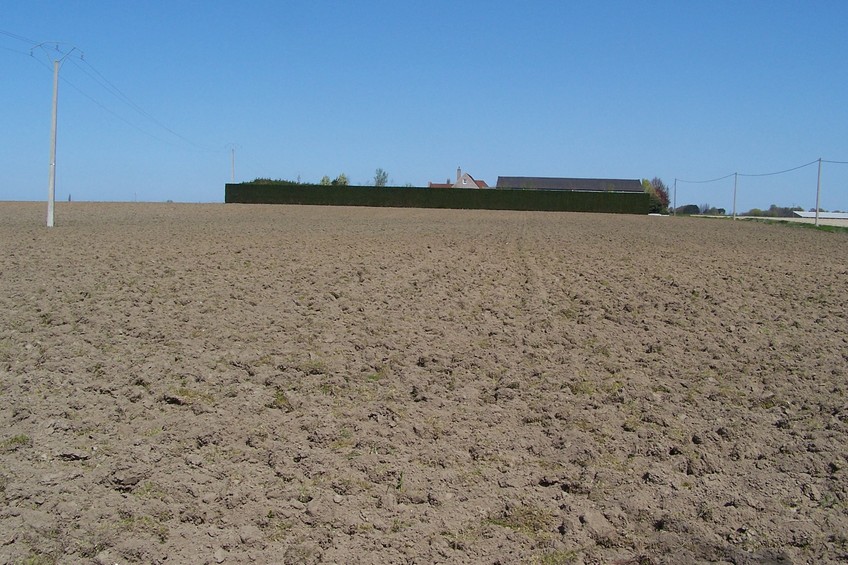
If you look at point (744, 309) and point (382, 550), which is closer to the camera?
point (382, 550)

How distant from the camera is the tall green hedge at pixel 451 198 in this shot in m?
62.7

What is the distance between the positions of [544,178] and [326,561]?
112341 mm

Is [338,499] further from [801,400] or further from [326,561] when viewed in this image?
[801,400]

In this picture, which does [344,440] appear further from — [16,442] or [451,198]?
[451,198]

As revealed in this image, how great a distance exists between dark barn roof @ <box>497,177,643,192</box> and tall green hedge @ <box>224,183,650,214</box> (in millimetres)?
46229

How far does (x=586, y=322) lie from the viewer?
10.1m

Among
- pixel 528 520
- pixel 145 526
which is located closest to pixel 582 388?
pixel 528 520

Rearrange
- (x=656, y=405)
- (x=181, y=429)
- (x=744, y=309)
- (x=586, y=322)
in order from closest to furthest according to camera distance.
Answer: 1. (x=181, y=429)
2. (x=656, y=405)
3. (x=586, y=322)
4. (x=744, y=309)

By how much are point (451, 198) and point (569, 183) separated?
53101 mm

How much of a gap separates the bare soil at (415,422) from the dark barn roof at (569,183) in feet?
325

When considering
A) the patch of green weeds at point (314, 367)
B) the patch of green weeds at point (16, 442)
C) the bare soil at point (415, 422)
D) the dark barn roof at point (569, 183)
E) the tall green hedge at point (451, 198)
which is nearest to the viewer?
the bare soil at point (415, 422)

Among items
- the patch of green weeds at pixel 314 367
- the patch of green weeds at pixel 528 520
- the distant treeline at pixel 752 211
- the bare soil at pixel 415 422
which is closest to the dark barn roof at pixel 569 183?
the distant treeline at pixel 752 211

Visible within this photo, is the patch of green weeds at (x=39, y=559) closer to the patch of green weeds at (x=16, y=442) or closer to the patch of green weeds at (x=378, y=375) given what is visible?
the patch of green weeds at (x=16, y=442)

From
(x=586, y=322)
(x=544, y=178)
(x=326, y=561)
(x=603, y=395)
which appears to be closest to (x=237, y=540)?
(x=326, y=561)
